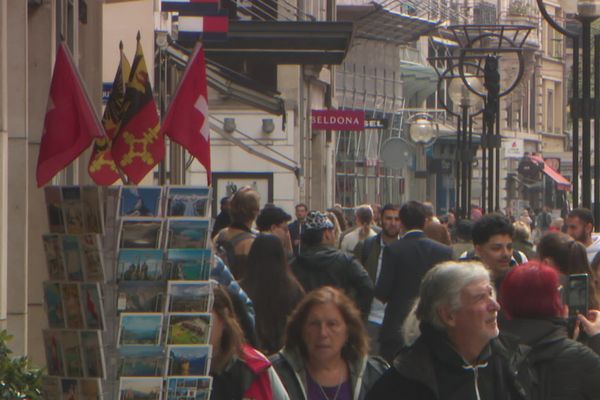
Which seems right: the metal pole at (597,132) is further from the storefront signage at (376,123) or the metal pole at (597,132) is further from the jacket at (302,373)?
the storefront signage at (376,123)

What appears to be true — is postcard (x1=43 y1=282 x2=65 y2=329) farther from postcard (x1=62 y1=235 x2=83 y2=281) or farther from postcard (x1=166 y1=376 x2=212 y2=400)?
postcard (x1=166 y1=376 x2=212 y2=400)

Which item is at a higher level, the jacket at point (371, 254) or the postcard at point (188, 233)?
the postcard at point (188, 233)

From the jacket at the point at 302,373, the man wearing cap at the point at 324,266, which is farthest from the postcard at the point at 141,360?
the man wearing cap at the point at 324,266

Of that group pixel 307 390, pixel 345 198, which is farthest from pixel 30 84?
pixel 345 198

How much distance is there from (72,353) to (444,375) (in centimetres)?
204

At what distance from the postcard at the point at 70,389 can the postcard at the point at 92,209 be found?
0.65 m

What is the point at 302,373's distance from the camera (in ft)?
22.9

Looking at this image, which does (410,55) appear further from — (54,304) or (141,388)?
(141,388)

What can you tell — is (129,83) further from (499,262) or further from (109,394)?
(499,262)

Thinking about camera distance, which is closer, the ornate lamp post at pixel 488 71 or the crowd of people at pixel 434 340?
the crowd of people at pixel 434 340

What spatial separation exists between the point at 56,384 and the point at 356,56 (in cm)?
4944

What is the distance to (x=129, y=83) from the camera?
Answer: 854 cm

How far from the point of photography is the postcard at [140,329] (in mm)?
7309

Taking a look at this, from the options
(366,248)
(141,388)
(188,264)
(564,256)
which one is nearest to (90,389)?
(141,388)
